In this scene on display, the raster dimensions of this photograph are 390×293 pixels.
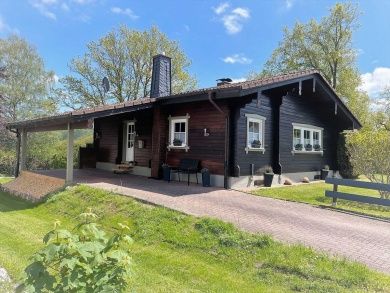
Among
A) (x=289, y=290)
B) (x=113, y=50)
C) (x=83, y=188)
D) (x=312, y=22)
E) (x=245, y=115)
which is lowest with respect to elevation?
(x=289, y=290)

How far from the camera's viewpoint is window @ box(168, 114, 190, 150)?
12.3m

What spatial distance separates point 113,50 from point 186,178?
2095 cm

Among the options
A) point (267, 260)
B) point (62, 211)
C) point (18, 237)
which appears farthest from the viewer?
point (62, 211)

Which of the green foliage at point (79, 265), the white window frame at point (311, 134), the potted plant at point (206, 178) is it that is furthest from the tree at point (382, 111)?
the green foliage at point (79, 265)

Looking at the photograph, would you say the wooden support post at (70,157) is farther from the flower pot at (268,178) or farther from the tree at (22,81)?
the tree at (22,81)

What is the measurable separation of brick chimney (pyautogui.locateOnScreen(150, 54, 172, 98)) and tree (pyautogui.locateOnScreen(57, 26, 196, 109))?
14127 mm

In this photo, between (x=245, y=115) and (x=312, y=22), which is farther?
(x=312, y=22)

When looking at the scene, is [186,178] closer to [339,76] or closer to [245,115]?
[245,115]

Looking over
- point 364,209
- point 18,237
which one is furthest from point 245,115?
point 18,237

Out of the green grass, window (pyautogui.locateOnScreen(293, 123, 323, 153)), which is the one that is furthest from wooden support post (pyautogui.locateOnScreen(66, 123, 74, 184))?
window (pyautogui.locateOnScreen(293, 123, 323, 153))

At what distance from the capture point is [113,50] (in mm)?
29078

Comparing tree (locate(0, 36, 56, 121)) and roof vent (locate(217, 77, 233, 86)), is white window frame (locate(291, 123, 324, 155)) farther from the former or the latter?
tree (locate(0, 36, 56, 121))

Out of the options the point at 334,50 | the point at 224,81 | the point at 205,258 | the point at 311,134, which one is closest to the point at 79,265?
the point at 205,258

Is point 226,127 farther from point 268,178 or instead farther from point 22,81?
point 22,81
